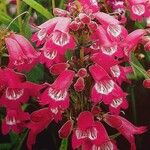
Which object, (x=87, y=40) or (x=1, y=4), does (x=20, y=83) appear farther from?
(x=1, y=4)

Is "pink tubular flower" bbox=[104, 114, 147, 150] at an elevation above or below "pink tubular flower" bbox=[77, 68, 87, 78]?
below

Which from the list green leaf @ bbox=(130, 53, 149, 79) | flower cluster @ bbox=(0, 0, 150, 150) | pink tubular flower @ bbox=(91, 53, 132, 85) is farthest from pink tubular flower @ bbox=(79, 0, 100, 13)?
green leaf @ bbox=(130, 53, 149, 79)

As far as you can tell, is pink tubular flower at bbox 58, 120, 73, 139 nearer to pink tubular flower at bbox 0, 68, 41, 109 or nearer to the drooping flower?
pink tubular flower at bbox 0, 68, 41, 109

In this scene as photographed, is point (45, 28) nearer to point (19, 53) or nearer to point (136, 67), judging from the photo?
point (19, 53)

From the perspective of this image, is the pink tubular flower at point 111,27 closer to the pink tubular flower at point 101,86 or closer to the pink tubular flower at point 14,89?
the pink tubular flower at point 101,86

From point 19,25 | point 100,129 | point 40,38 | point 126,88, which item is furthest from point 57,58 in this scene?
point 126,88

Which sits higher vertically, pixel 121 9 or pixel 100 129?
pixel 121 9

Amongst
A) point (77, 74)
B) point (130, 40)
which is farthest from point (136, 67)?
point (77, 74)
